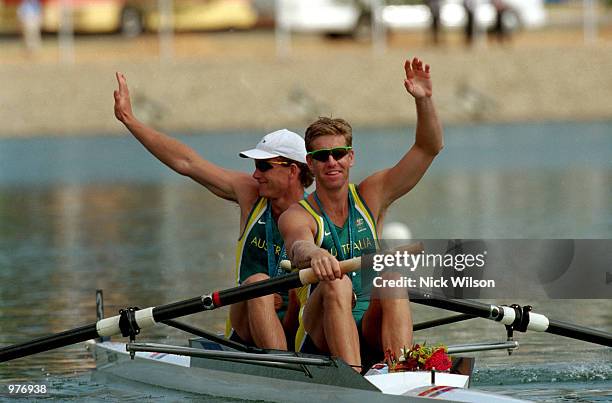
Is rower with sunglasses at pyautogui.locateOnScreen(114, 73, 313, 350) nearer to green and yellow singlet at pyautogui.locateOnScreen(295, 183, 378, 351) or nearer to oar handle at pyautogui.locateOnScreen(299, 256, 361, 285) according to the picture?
green and yellow singlet at pyautogui.locateOnScreen(295, 183, 378, 351)

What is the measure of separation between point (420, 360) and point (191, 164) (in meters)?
2.24

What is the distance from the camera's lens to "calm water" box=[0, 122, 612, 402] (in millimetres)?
10000

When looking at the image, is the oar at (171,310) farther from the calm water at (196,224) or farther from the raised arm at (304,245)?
the calm water at (196,224)

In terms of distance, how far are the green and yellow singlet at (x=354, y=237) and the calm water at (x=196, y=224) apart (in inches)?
45.0

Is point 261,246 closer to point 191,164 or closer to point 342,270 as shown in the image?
point 191,164

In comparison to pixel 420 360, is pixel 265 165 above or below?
above

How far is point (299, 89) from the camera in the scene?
35.8 m

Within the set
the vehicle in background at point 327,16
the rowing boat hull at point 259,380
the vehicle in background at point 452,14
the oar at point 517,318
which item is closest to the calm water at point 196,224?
the rowing boat hull at point 259,380

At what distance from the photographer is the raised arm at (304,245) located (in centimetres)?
780

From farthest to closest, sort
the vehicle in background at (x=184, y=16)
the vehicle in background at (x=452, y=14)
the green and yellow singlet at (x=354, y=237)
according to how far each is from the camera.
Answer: the vehicle in background at (x=184, y=16), the vehicle in background at (x=452, y=14), the green and yellow singlet at (x=354, y=237)

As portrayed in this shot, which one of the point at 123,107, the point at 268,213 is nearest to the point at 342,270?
the point at 268,213

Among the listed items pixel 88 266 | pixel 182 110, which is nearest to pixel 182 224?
Result: pixel 88 266

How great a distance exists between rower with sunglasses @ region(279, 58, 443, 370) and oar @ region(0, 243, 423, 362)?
0.15 m

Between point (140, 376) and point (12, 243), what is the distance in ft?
27.6
